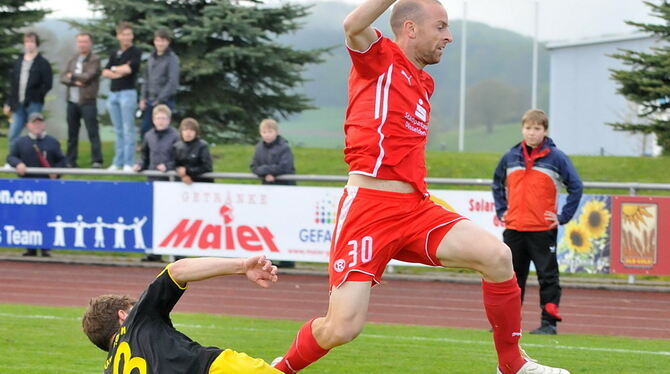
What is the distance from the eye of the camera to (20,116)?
2003 centimetres

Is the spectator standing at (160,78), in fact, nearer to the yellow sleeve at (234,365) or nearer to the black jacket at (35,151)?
the black jacket at (35,151)

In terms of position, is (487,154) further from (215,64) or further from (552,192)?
(552,192)

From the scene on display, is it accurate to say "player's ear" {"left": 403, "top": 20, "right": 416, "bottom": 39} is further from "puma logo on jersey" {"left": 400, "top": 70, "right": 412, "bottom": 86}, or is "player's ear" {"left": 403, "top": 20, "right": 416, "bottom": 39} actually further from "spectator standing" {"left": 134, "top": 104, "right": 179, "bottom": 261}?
"spectator standing" {"left": 134, "top": 104, "right": 179, "bottom": 261}

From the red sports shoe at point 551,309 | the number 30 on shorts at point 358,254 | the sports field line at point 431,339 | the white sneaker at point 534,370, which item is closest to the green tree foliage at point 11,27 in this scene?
the sports field line at point 431,339

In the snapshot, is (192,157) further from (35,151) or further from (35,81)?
(35,81)

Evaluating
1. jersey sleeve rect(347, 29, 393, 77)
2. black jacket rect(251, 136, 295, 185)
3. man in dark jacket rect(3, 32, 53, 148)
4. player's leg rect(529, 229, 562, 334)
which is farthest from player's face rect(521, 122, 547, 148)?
man in dark jacket rect(3, 32, 53, 148)

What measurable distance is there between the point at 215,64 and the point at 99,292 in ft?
33.4

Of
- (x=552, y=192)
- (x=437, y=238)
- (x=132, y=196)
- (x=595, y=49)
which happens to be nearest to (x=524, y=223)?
(x=552, y=192)

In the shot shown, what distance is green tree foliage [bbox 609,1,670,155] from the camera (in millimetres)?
21609

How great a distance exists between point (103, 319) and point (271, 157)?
35.1 ft

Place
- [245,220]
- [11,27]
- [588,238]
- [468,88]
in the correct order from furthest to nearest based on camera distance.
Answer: [468,88]
[11,27]
[245,220]
[588,238]

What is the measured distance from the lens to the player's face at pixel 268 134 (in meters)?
16.6

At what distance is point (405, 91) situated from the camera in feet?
23.2

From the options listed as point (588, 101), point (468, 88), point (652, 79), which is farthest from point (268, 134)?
point (468, 88)
